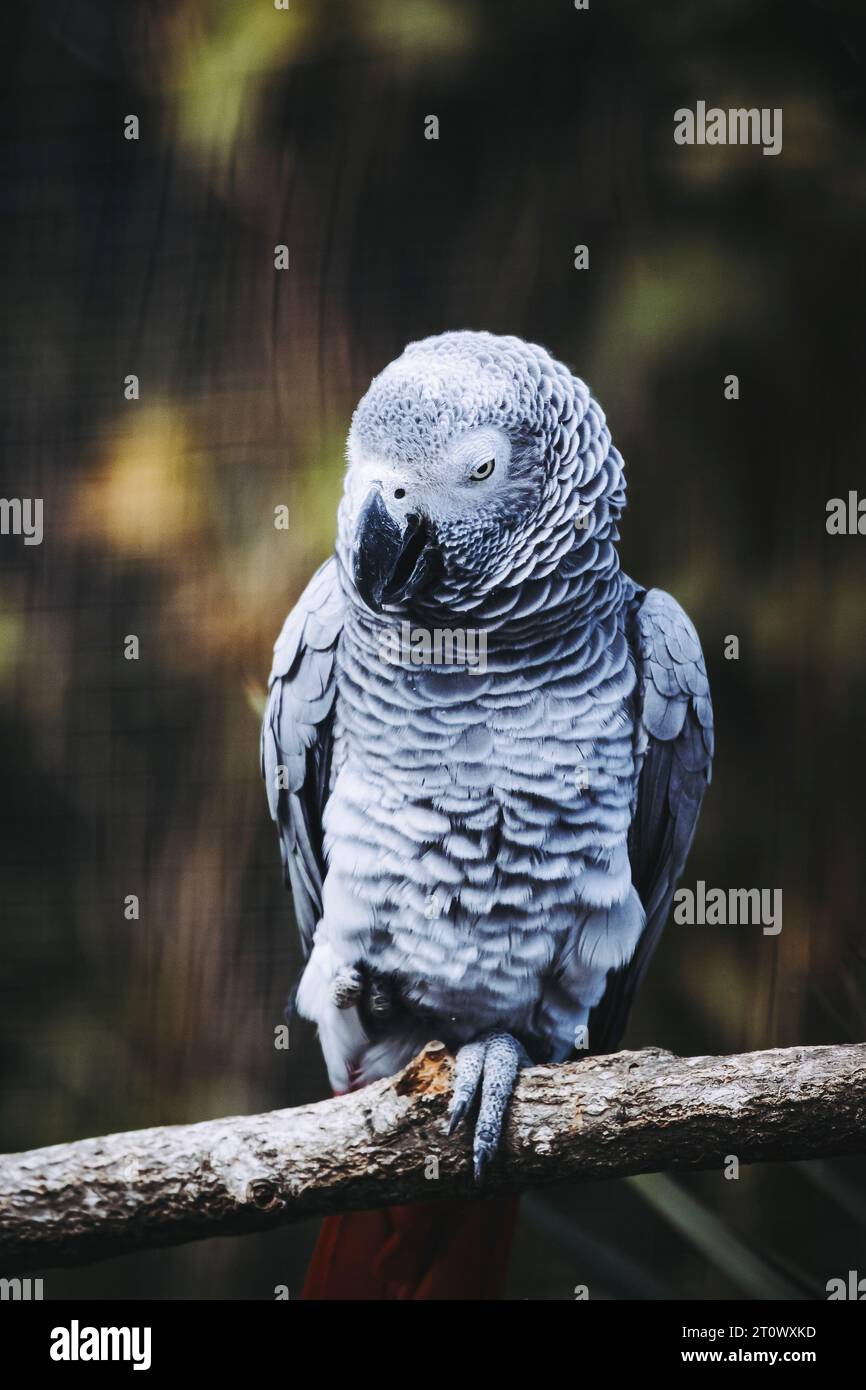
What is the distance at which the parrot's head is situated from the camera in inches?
43.4

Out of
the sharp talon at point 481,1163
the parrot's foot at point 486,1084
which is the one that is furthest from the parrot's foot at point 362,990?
the sharp talon at point 481,1163

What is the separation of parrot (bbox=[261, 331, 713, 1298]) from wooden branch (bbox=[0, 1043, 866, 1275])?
1.9 inches

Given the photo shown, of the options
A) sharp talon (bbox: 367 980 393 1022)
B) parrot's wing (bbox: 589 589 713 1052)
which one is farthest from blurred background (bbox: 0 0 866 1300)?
sharp talon (bbox: 367 980 393 1022)

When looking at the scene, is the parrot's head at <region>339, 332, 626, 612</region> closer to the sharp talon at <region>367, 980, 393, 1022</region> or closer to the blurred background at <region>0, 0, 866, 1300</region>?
the blurred background at <region>0, 0, 866, 1300</region>

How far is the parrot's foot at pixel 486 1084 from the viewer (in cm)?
107

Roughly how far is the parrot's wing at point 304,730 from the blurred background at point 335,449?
0.10 meters

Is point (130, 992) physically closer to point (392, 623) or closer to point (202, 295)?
point (392, 623)

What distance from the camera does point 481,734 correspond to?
1188mm

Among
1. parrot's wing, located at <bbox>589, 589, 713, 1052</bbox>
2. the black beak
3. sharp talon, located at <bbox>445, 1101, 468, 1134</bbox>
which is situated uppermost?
the black beak

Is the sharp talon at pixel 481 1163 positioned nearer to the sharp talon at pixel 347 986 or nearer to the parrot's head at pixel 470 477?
the sharp talon at pixel 347 986

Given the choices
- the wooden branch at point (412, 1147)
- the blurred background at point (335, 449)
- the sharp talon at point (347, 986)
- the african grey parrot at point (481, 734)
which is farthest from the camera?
the blurred background at point (335, 449)

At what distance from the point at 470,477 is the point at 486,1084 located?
0.58 meters

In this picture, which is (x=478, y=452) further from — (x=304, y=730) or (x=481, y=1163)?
(x=481, y=1163)

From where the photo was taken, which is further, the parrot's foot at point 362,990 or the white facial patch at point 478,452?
the parrot's foot at point 362,990
